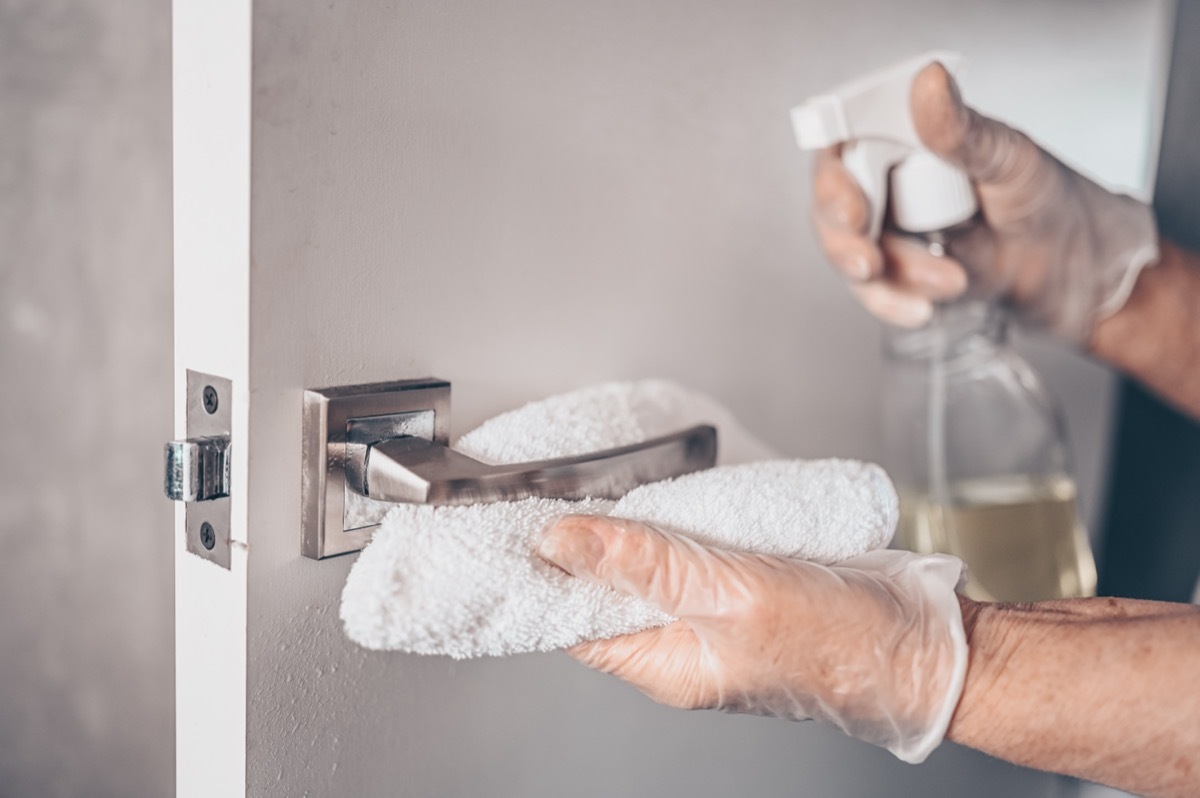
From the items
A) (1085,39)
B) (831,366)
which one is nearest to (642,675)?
(831,366)

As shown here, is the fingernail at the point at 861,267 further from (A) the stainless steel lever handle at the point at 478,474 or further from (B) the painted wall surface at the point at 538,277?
(A) the stainless steel lever handle at the point at 478,474

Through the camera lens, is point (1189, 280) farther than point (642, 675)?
Yes

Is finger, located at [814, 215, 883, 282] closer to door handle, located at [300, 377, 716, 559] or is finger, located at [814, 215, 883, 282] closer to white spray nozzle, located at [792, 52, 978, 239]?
white spray nozzle, located at [792, 52, 978, 239]

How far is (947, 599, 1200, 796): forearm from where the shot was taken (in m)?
0.40

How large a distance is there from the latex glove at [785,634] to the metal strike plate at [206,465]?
114 mm

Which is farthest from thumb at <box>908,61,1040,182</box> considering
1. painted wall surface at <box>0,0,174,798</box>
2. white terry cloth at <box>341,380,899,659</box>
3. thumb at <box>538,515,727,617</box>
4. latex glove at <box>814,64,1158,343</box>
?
painted wall surface at <box>0,0,174,798</box>

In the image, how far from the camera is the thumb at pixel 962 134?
0.54m

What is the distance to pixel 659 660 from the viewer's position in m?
0.38

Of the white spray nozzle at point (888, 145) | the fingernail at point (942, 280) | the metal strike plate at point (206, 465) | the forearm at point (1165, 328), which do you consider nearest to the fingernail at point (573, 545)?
the metal strike plate at point (206, 465)

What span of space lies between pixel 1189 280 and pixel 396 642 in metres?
0.73

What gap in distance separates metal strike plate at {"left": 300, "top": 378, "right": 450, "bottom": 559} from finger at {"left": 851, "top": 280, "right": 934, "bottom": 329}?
399 mm

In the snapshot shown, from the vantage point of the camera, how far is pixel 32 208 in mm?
670

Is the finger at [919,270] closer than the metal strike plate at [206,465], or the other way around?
the metal strike plate at [206,465]

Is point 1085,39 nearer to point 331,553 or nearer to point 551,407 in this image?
point 551,407
